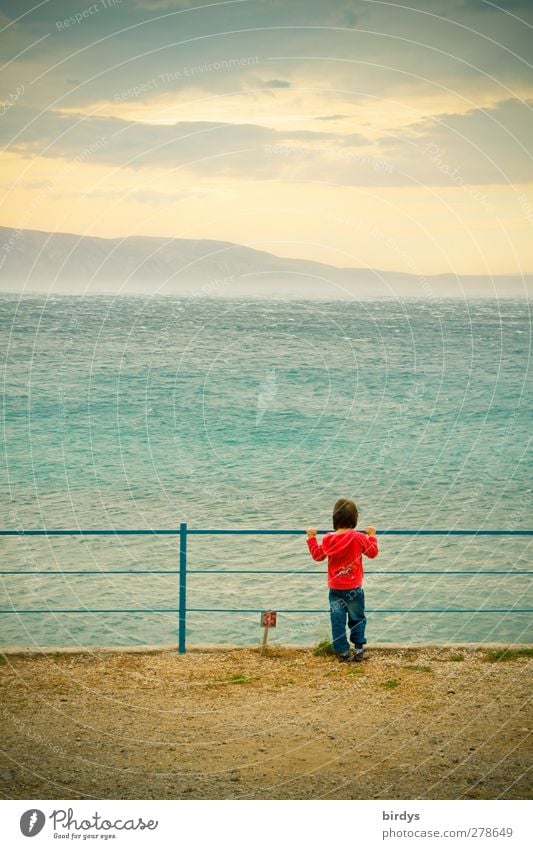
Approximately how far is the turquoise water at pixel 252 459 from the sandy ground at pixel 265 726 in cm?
175

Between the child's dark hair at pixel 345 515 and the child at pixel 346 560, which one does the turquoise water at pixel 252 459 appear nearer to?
the child at pixel 346 560

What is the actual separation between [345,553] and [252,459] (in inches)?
1428

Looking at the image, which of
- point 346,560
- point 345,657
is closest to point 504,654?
point 345,657

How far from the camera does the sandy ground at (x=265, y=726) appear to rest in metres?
6.34

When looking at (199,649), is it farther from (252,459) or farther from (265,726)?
(252,459)

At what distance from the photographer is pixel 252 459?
4447 centimetres

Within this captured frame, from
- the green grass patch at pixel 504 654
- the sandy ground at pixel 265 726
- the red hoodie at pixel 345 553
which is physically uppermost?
the red hoodie at pixel 345 553

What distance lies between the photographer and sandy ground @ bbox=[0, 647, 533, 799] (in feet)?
20.8

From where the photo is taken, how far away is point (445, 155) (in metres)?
46.3

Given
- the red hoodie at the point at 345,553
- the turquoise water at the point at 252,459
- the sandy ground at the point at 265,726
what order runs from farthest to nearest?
the turquoise water at the point at 252,459 < the red hoodie at the point at 345,553 < the sandy ground at the point at 265,726

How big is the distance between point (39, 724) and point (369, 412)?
5478cm

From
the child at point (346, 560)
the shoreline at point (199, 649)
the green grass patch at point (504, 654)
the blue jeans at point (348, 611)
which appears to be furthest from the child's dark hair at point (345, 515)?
the green grass patch at point (504, 654)

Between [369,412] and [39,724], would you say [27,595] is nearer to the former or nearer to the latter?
[39,724]

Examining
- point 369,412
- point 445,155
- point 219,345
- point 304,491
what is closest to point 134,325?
point 219,345
